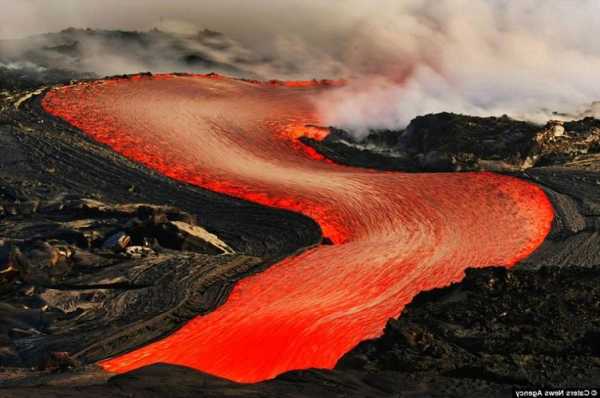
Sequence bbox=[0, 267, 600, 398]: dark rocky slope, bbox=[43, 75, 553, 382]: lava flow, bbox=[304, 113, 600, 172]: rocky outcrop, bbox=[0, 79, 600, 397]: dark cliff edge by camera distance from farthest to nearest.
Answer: bbox=[304, 113, 600, 172]: rocky outcrop → bbox=[43, 75, 553, 382]: lava flow → bbox=[0, 79, 600, 397]: dark cliff edge → bbox=[0, 267, 600, 398]: dark rocky slope

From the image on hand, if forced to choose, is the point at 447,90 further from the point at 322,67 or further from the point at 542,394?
the point at 542,394

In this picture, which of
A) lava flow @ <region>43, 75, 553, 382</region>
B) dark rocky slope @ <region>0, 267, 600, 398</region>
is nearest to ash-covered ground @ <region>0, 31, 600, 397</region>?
dark rocky slope @ <region>0, 267, 600, 398</region>

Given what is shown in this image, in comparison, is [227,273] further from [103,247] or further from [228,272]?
[103,247]

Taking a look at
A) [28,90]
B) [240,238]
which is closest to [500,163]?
[240,238]

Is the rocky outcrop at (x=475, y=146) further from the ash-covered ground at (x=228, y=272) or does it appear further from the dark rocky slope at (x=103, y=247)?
the dark rocky slope at (x=103, y=247)

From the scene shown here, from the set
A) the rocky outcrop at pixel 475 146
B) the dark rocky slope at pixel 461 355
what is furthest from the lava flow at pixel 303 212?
the dark rocky slope at pixel 461 355

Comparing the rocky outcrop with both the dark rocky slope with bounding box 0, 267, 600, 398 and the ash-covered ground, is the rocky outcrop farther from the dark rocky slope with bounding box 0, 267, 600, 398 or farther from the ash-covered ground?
the dark rocky slope with bounding box 0, 267, 600, 398

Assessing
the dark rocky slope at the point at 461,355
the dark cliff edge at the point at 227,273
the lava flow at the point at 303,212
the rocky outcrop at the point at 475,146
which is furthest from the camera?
the rocky outcrop at the point at 475,146
